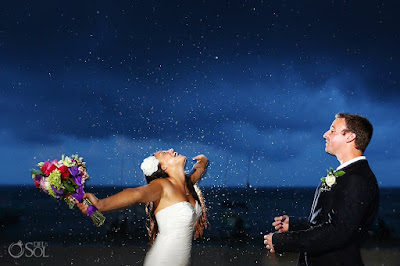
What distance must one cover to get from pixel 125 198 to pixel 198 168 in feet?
5.39

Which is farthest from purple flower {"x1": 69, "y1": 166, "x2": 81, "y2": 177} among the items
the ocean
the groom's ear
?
the ocean

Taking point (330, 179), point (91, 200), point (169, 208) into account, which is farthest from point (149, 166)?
point (330, 179)

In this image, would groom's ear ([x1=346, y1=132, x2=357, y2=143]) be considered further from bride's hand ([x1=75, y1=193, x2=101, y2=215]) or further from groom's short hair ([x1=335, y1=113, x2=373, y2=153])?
bride's hand ([x1=75, y1=193, x2=101, y2=215])

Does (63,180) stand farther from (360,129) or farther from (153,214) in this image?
(360,129)

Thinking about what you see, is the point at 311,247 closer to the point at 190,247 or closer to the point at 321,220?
the point at 321,220

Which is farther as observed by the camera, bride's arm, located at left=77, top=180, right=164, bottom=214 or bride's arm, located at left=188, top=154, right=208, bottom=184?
bride's arm, located at left=188, top=154, right=208, bottom=184

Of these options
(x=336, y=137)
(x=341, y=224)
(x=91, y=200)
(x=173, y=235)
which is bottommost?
(x=341, y=224)

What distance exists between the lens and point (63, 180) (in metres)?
3.92

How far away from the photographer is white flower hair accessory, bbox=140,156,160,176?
4250mm

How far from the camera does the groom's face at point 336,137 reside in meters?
3.40

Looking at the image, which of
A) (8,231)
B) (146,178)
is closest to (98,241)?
(8,231)

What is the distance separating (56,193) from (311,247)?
81.5 inches

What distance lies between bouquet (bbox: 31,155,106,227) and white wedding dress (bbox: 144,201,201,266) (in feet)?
1.80

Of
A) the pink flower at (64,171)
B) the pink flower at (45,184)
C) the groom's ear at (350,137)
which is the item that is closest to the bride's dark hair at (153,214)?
the pink flower at (64,171)
